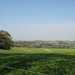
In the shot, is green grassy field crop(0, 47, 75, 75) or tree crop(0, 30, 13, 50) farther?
tree crop(0, 30, 13, 50)

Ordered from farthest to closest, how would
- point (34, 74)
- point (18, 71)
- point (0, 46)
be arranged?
1. point (0, 46)
2. point (18, 71)
3. point (34, 74)

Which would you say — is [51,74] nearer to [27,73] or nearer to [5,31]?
[27,73]

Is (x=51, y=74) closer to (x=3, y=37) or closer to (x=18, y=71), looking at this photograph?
(x=18, y=71)

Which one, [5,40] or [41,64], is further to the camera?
[5,40]

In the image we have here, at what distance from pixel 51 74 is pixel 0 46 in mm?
44844

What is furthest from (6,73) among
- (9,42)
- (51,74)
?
(9,42)

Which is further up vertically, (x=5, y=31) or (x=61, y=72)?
(x=5, y=31)

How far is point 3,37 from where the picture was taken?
153 ft

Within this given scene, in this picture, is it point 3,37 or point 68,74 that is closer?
point 68,74

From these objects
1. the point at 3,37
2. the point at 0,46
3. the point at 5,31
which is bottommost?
the point at 0,46

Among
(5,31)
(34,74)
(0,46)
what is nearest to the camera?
(34,74)

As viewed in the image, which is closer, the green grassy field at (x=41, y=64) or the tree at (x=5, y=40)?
the green grassy field at (x=41, y=64)

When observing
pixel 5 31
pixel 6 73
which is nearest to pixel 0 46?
pixel 5 31

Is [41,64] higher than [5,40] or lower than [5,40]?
lower
